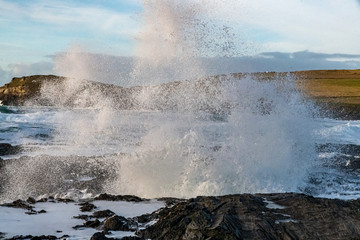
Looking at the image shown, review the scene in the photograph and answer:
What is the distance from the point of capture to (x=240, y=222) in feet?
24.1

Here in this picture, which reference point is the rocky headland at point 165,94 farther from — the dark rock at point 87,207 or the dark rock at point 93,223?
the dark rock at point 93,223

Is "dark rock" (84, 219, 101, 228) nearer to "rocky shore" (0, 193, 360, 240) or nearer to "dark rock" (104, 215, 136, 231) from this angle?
"rocky shore" (0, 193, 360, 240)

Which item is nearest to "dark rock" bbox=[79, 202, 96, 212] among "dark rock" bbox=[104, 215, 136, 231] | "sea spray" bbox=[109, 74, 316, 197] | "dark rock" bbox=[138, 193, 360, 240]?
"dark rock" bbox=[104, 215, 136, 231]

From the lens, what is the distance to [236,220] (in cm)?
737

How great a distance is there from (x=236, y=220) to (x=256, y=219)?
378 millimetres

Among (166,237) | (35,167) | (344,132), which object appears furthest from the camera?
(344,132)

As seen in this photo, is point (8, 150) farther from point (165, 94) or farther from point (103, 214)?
point (165, 94)

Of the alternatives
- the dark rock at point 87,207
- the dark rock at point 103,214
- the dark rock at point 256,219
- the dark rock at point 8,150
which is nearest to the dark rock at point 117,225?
the dark rock at point 256,219

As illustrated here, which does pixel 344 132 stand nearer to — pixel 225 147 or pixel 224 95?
pixel 224 95

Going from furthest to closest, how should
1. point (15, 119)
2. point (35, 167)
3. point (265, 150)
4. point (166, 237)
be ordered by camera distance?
point (15, 119) < point (35, 167) < point (265, 150) < point (166, 237)

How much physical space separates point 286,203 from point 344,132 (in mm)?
23438

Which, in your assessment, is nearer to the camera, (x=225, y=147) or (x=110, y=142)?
(x=225, y=147)

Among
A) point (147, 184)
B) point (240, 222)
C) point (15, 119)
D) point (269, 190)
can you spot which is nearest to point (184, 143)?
point (147, 184)

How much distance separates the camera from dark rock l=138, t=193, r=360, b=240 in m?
6.82
